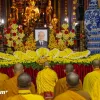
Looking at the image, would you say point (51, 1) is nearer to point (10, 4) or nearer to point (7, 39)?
point (10, 4)

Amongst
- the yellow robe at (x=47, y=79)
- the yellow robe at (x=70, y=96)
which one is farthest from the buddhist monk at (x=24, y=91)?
the yellow robe at (x=47, y=79)

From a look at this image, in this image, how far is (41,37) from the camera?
14.7m

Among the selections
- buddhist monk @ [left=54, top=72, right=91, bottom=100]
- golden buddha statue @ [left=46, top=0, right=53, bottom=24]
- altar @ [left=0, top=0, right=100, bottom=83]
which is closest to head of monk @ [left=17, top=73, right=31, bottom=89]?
buddhist monk @ [left=54, top=72, right=91, bottom=100]

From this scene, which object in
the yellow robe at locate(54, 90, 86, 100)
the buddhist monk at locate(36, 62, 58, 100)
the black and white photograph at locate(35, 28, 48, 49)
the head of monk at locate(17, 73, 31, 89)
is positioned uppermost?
the black and white photograph at locate(35, 28, 48, 49)

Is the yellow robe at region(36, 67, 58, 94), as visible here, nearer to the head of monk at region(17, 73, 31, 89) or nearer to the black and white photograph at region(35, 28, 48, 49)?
the black and white photograph at region(35, 28, 48, 49)

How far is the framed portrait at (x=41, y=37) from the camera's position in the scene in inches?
576

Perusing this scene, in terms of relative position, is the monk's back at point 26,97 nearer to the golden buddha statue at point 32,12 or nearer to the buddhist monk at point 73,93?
the buddhist monk at point 73,93

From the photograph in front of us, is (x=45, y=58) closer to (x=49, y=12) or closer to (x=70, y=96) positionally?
(x=70, y=96)

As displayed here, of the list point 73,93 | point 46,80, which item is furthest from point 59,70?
point 73,93

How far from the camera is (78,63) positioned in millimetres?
12602

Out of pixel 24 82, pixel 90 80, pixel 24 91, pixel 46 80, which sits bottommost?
pixel 46 80

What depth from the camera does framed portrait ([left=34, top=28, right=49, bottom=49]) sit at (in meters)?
14.6

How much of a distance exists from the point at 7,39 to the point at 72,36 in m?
2.15

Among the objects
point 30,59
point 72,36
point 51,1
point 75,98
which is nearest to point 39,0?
point 51,1
